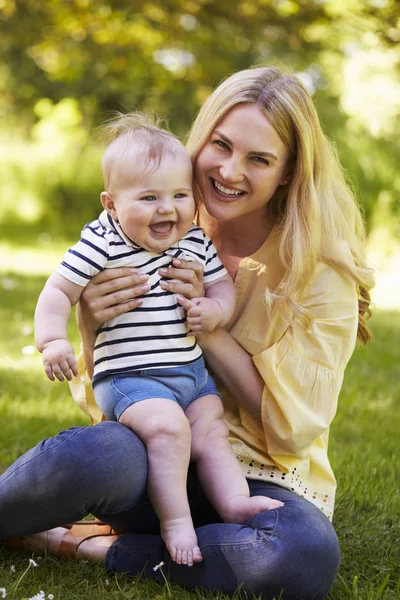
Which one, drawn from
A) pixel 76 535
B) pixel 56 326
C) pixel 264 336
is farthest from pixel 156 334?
pixel 76 535

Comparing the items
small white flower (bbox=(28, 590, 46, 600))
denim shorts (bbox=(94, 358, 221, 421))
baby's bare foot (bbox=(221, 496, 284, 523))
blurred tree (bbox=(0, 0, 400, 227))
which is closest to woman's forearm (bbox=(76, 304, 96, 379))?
denim shorts (bbox=(94, 358, 221, 421))

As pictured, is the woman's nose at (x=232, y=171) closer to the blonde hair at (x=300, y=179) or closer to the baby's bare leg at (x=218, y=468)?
the blonde hair at (x=300, y=179)

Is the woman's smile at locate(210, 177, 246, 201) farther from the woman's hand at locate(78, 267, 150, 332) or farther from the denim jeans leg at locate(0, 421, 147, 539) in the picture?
the denim jeans leg at locate(0, 421, 147, 539)

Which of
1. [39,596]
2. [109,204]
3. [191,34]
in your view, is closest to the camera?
[39,596]

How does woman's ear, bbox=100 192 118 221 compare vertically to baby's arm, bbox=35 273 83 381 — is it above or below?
above

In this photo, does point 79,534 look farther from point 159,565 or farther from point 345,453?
point 345,453

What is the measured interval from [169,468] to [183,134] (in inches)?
48.7

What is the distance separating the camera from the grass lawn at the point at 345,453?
7.16 ft

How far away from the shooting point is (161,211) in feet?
7.47

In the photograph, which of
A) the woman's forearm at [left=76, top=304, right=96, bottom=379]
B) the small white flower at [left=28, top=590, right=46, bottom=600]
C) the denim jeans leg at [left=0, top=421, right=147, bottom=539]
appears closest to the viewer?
the small white flower at [left=28, top=590, right=46, bottom=600]

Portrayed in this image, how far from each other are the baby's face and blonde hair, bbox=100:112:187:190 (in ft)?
0.07

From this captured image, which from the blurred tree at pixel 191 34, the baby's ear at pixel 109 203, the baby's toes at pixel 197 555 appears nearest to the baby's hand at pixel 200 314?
the baby's ear at pixel 109 203

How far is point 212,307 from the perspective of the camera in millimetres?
2330

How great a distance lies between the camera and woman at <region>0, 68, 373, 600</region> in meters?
2.18
